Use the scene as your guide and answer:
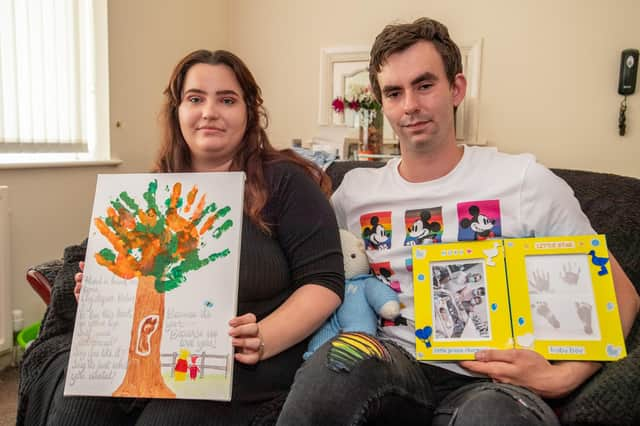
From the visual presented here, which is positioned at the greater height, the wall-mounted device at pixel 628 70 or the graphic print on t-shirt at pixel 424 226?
the wall-mounted device at pixel 628 70

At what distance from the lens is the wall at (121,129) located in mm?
2158

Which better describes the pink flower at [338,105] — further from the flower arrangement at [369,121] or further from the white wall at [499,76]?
the white wall at [499,76]

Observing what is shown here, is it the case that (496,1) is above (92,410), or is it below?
above

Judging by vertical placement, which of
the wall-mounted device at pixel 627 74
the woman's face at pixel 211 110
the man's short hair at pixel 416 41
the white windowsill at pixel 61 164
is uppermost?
the wall-mounted device at pixel 627 74

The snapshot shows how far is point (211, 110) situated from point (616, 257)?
3.33 ft

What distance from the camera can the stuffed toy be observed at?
1092 millimetres

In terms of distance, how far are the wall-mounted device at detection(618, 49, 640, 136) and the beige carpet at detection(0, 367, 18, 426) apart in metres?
→ 3.00

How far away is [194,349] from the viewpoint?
896mm

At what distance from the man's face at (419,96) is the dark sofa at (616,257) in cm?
47

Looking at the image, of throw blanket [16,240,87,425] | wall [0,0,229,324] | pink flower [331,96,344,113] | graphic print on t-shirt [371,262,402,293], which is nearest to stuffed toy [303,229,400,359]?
graphic print on t-shirt [371,262,402,293]

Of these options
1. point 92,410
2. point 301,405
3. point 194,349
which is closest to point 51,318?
point 92,410

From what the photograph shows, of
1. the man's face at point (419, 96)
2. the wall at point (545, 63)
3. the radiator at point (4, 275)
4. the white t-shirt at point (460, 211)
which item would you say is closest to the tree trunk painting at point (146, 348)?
the white t-shirt at point (460, 211)

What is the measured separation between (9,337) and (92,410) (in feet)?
4.62

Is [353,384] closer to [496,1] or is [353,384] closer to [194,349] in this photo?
[194,349]
